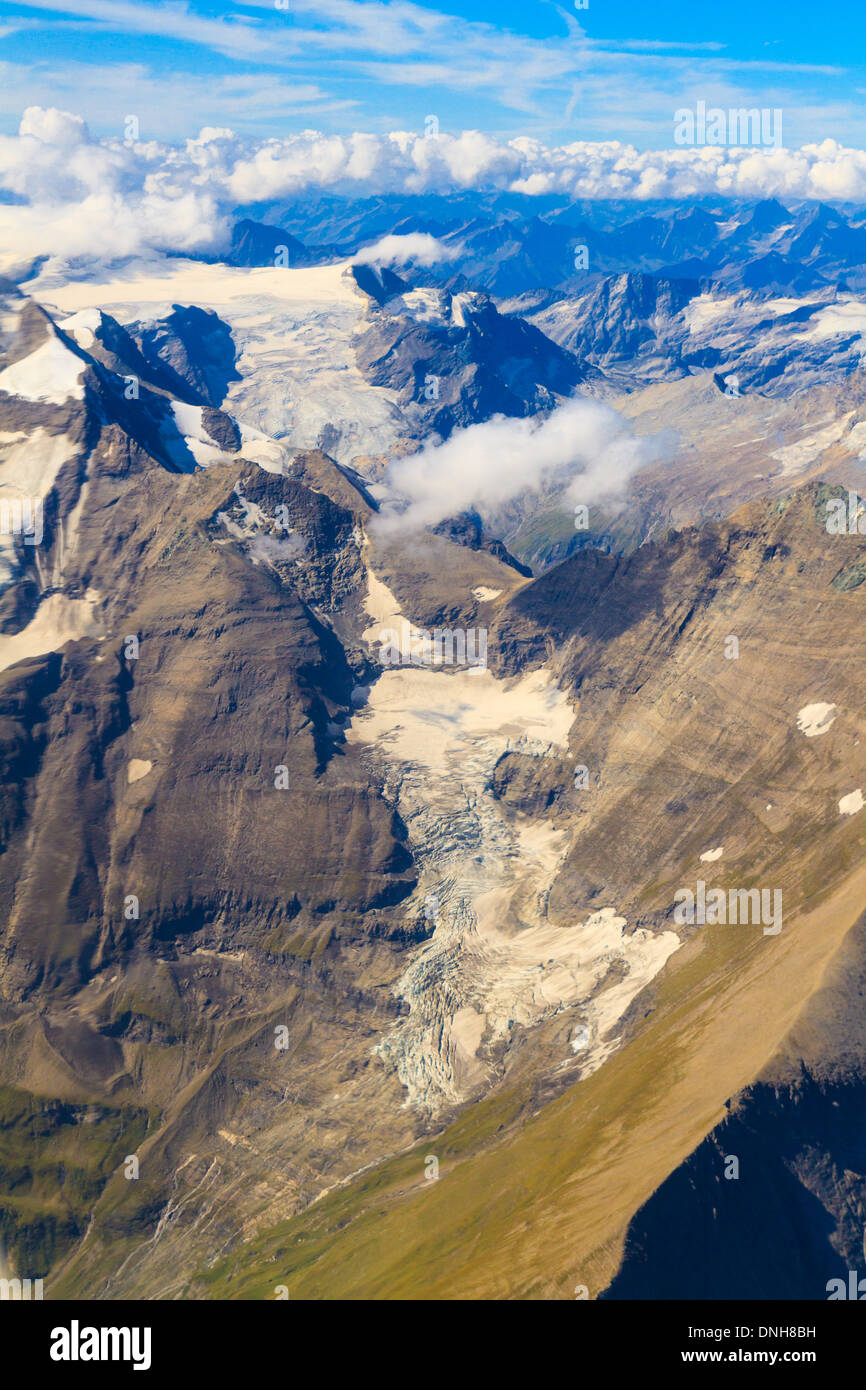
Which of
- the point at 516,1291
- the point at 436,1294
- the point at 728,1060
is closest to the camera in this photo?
the point at 516,1291

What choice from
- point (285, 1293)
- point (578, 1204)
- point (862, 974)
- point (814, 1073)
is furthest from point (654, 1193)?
point (285, 1293)

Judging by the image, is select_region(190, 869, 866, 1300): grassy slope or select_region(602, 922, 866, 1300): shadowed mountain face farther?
select_region(190, 869, 866, 1300): grassy slope

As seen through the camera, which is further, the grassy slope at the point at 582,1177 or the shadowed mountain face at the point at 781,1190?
the grassy slope at the point at 582,1177

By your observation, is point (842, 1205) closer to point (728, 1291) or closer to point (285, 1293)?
point (728, 1291)

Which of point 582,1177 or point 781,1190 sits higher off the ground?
point 781,1190

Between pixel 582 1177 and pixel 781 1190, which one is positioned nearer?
pixel 781 1190

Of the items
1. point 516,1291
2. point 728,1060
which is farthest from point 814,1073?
point 516,1291

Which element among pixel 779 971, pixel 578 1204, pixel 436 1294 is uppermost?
pixel 779 971

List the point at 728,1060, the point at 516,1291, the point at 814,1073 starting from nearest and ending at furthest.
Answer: the point at 516,1291
the point at 814,1073
the point at 728,1060
